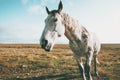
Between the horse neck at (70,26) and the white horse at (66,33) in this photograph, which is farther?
the horse neck at (70,26)

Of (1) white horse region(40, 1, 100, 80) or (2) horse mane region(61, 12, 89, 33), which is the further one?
(2) horse mane region(61, 12, 89, 33)

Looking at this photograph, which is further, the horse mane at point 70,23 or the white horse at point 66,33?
the horse mane at point 70,23

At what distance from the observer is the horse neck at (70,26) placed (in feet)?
25.6

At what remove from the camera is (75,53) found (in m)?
8.84

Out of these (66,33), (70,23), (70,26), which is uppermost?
(70,23)

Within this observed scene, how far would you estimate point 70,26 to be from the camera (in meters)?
8.09

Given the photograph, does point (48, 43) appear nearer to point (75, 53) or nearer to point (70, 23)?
point (70, 23)

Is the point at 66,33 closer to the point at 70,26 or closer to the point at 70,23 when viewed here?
the point at 70,26

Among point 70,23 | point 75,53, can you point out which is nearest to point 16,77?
point 75,53

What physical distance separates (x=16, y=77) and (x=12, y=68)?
3029 mm

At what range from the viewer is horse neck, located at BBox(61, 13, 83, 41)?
780 centimetres

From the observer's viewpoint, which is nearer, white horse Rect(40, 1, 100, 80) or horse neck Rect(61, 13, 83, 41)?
white horse Rect(40, 1, 100, 80)

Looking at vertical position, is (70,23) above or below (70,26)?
above

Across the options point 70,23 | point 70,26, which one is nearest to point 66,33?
point 70,26
